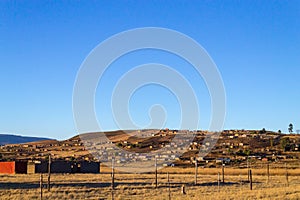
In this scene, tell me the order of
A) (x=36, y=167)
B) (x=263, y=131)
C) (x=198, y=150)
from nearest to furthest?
(x=36, y=167) < (x=198, y=150) < (x=263, y=131)

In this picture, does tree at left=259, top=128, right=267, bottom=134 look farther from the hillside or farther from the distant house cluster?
the distant house cluster

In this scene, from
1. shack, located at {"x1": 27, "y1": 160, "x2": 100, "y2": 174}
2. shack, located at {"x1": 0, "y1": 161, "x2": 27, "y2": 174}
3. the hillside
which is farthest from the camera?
the hillside

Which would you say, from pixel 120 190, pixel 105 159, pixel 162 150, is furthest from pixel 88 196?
pixel 162 150

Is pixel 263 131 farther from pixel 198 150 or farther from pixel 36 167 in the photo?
pixel 36 167

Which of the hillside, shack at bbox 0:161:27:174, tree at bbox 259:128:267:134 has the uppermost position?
tree at bbox 259:128:267:134

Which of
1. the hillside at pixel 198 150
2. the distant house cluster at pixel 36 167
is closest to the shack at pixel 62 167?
the distant house cluster at pixel 36 167

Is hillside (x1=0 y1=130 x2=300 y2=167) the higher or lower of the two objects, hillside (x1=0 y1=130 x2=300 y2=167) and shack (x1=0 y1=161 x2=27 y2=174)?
the higher

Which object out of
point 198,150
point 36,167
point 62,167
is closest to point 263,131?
point 198,150

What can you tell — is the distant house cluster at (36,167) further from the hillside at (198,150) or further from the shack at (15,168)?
the hillside at (198,150)

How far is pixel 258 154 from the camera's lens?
9700cm

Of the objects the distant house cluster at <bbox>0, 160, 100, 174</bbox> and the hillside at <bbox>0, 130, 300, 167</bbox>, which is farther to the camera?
the hillside at <bbox>0, 130, 300, 167</bbox>

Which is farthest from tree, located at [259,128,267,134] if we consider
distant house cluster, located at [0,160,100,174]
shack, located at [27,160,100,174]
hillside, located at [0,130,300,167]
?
distant house cluster, located at [0,160,100,174]

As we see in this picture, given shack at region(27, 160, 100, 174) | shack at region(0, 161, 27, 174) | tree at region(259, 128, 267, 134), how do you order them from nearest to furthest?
shack at region(0, 161, 27, 174), shack at region(27, 160, 100, 174), tree at region(259, 128, 267, 134)

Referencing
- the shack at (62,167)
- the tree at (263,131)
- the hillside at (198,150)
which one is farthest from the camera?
the tree at (263,131)
